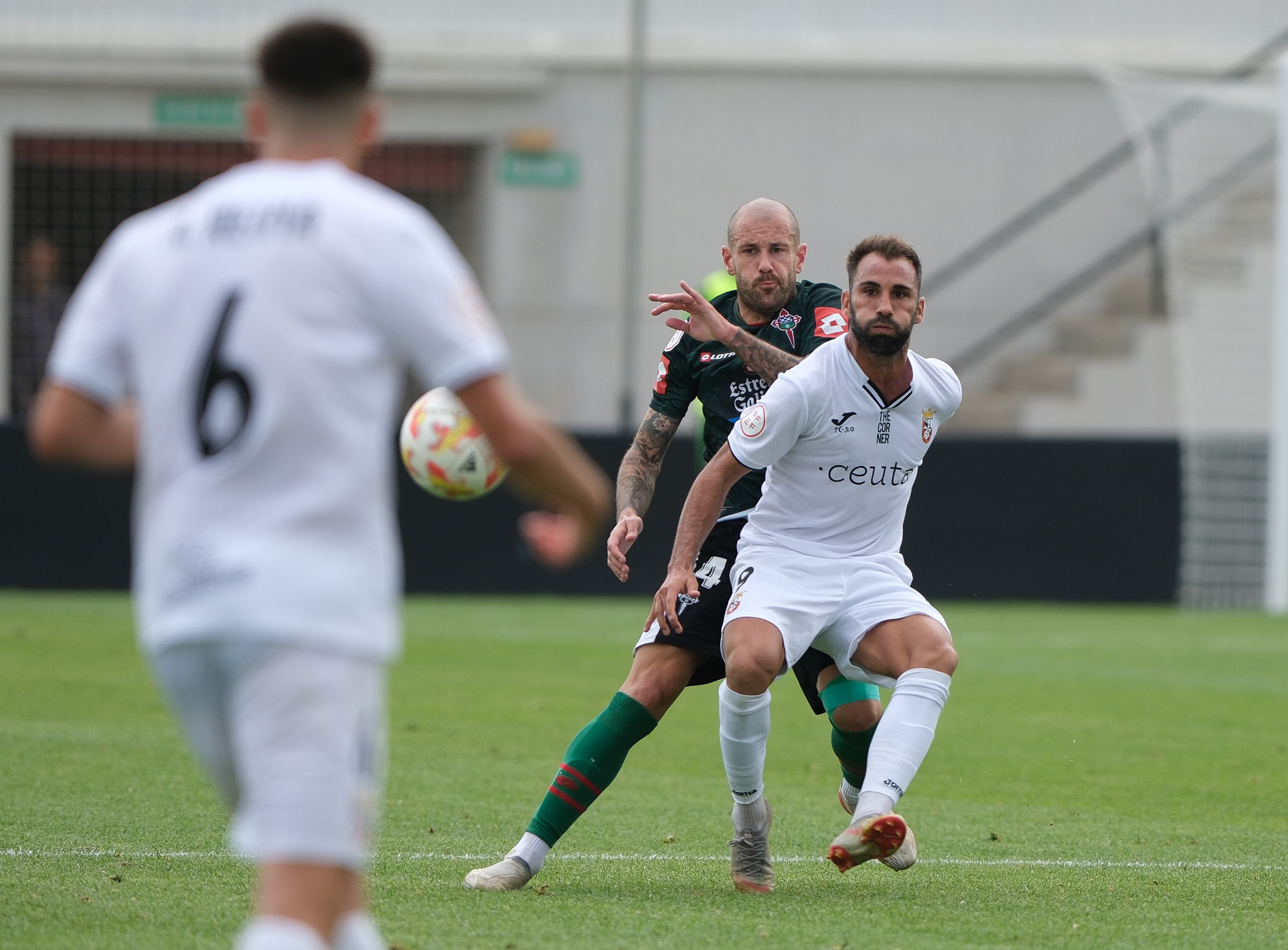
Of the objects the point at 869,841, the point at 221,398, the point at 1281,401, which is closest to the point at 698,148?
the point at 1281,401

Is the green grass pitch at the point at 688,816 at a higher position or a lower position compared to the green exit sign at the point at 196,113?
lower

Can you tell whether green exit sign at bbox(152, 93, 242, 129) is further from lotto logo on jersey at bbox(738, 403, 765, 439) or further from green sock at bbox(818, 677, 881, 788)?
lotto logo on jersey at bbox(738, 403, 765, 439)

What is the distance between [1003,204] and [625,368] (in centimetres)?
499

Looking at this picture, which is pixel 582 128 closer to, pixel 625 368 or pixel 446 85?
pixel 446 85

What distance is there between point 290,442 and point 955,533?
14.1 meters

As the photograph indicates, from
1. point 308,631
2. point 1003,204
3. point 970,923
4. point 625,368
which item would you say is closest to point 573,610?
point 625,368

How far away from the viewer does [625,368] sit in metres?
17.8

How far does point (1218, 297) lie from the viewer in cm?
1839

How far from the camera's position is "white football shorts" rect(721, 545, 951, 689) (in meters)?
5.51

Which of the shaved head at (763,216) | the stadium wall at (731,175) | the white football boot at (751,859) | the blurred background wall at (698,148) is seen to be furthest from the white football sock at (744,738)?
the stadium wall at (731,175)

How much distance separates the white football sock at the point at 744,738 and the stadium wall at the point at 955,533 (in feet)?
33.8

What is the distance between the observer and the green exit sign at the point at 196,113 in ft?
60.0

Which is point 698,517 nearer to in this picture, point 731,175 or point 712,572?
point 712,572

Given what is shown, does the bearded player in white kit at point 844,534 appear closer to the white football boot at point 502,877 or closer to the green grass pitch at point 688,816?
the green grass pitch at point 688,816
